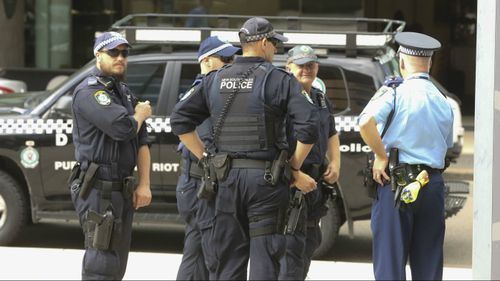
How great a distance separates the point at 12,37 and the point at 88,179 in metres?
14.8

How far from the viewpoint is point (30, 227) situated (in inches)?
435

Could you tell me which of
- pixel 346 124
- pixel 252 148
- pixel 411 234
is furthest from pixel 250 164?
→ pixel 346 124

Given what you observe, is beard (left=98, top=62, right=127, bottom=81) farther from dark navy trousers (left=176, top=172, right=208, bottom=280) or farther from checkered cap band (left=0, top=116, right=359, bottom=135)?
checkered cap band (left=0, top=116, right=359, bottom=135)

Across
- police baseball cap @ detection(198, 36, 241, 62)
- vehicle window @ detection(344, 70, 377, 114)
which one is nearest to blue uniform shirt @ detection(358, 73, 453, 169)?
police baseball cap @ detection(198, 36, 241, 62)

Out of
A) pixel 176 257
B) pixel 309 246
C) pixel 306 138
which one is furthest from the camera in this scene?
pixel 176 257

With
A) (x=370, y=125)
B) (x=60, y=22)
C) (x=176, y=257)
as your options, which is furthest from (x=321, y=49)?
(x=60, y=22)

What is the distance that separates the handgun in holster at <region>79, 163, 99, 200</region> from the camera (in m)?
6.40

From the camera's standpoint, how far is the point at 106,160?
647cm

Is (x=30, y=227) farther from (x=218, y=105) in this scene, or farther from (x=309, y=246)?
(x=218, y=105)

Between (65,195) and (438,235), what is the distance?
13.1 feet

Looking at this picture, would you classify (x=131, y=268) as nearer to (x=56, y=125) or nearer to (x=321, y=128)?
(x=56, y=125)

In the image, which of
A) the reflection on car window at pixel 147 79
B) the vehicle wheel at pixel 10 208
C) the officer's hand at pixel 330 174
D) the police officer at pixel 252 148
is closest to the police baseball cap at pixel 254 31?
the police officer at pixel 252 148

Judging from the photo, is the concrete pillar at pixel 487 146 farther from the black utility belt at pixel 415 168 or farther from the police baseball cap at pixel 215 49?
the police baseball cap at pixel 215 49

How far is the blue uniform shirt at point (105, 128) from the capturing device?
6.35 meters
